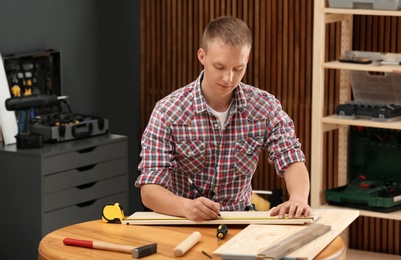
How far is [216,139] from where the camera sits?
3.23 metres

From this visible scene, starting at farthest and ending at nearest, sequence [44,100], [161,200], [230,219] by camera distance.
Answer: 1. [44,100]
2. [161,200]
3. [230,219]

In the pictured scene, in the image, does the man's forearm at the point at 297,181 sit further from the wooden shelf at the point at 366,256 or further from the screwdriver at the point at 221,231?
the wooden shelf at the point at 366,256

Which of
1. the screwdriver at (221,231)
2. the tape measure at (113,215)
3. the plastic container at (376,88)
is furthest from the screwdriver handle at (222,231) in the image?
the plastic container at (376,88)

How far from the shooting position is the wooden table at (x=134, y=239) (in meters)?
2.63

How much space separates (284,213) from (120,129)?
313 centimetres

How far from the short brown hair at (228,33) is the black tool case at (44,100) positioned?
1948 mm

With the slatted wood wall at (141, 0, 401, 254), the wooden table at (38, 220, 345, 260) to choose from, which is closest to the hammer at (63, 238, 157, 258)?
the wooden table at (38, 220, 345, 260)

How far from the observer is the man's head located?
2986 mm

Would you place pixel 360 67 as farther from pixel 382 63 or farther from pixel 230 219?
pixel 230 219

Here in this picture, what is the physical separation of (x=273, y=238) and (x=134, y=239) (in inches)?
17.0

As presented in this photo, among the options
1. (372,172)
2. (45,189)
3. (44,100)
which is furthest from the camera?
(372,172)

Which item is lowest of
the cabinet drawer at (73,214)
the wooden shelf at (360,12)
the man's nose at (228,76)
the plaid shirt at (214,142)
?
the cabinet drawer at (73,214)

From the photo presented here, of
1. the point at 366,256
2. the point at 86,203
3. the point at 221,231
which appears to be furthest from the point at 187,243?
the point at 366,256

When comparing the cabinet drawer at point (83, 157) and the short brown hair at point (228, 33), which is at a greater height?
the short brown hair at point (228, 33)
